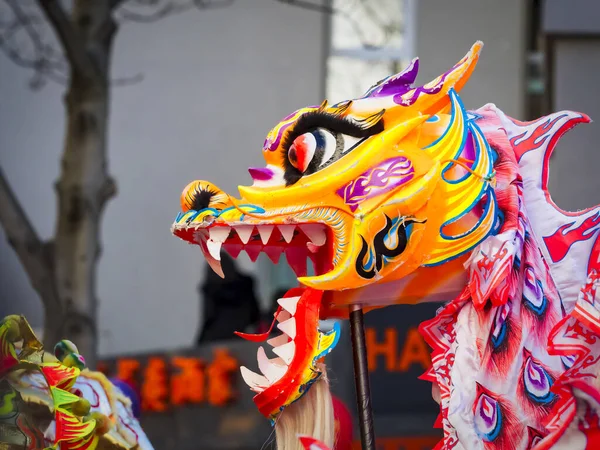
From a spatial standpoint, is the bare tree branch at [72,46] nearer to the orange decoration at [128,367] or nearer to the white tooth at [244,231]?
the orange decoration at [128,367]

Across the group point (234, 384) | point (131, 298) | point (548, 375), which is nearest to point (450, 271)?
point (548, 375)

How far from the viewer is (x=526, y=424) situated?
1000 millimetres

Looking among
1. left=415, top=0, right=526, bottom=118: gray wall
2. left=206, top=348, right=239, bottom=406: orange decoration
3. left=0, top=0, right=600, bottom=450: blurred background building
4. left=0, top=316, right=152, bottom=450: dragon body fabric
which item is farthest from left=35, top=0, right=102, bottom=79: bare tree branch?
left=0, top=316, right=152, bottom=450: dragon body fabric

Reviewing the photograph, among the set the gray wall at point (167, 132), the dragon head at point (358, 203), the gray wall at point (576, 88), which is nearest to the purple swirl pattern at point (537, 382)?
the dragon head at point (358, 203)

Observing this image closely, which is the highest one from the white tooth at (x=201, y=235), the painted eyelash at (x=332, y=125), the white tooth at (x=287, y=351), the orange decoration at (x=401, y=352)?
the painted eyelash at (x=332, y=125)

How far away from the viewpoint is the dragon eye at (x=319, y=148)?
3.56ft

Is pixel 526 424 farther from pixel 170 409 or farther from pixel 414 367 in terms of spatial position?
pixel 170 409

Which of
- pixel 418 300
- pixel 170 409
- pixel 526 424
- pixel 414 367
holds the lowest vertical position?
pixel 170 409

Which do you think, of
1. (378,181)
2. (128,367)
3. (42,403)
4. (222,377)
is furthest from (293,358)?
(128,367)

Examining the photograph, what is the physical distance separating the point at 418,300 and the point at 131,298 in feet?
8.52

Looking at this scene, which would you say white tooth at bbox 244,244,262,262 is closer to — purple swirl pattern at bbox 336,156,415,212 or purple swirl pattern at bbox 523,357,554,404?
purple swirl pattern at bbox 336,156,415,212

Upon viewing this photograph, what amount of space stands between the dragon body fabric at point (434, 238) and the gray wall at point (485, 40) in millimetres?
2320

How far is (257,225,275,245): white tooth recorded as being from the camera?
1.08 meters

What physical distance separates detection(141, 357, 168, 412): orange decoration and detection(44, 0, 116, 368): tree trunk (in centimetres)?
59
